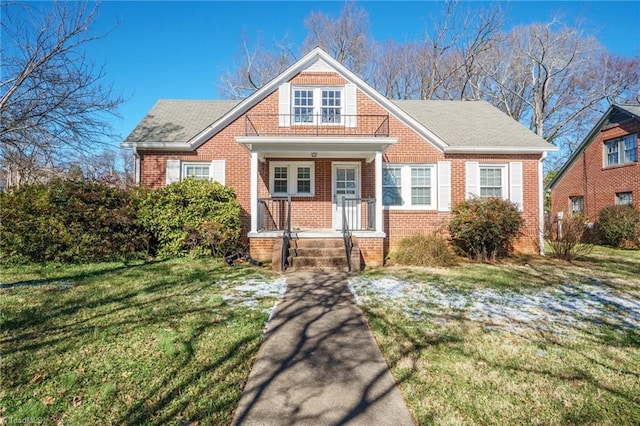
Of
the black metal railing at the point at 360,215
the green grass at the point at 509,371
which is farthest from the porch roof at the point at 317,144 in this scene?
the green grass at the point at 509,371

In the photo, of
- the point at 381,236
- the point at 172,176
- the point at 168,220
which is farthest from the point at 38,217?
the point at 381,236

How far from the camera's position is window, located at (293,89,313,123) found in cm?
1114

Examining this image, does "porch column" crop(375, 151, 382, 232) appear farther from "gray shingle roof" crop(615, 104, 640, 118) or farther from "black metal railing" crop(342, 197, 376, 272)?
"gray shingle roof" crop(615, 104, 640, 118)

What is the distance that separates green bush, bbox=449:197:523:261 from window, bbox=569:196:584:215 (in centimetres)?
1160

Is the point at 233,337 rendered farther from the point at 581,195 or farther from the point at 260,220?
the point at 581,195

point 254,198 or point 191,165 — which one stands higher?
point 191,165

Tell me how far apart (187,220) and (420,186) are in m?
7.59

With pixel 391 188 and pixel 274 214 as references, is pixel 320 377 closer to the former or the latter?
pixel 274 214

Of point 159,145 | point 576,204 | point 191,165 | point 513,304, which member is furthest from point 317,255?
point 576,204

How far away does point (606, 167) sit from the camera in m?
16.3

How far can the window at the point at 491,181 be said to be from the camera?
11.4 meters

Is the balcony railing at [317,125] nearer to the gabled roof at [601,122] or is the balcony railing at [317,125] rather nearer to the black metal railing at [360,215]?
the black metal railing at [360,215]

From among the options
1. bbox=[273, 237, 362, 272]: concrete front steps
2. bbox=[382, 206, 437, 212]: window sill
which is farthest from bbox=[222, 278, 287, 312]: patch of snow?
bbox=[382, 206, 437, 212]: window sill

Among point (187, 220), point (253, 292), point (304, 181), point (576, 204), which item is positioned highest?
point (304, 181)
